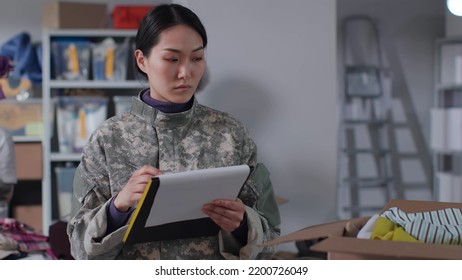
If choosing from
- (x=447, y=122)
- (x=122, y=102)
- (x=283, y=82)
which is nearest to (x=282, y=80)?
(x=283, y=82)

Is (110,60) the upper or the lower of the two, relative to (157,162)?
upper

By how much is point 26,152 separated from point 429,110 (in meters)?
2.71

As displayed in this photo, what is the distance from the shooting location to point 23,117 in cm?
396

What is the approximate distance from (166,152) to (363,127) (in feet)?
12.6

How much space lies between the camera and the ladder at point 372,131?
4738 mm

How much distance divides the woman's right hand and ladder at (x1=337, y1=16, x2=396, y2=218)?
12.3 feet

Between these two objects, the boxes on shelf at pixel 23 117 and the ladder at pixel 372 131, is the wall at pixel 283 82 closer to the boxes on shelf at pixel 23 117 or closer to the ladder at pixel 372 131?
the boxes on shelf at pixel 23 117

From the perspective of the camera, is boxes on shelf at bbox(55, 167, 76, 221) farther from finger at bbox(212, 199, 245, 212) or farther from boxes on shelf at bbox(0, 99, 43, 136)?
finger at bbox(212, 199, 245, 212)

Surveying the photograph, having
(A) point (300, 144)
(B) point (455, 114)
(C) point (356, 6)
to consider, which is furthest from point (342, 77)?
(A) point (300, 144)

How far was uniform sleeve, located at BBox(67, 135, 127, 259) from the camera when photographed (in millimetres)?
1076

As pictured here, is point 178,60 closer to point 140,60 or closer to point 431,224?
point 140,60

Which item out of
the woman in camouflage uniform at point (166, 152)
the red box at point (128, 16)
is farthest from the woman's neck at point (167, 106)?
the red box at point (128, 16)

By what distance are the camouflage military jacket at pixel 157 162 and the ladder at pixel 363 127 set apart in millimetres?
3598

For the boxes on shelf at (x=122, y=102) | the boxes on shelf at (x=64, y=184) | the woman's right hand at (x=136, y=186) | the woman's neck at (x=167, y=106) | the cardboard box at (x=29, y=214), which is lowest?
the cardboard box at (x=29, y=214)
